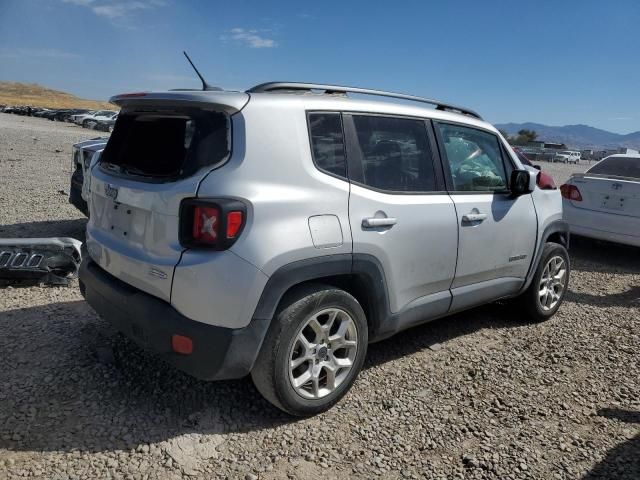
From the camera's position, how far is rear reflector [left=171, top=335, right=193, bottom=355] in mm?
2623

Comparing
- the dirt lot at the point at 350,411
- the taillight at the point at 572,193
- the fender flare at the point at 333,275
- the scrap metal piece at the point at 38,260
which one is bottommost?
the dirt lot at the point at 350,411

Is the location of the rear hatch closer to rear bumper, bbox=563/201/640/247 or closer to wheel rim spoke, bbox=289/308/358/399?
wheel rim spoke, bbox=289/308/358/399

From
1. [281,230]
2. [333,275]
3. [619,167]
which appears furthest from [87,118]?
[281,230]

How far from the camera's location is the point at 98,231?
3.29m

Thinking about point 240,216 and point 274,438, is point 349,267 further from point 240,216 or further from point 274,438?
point 274,438

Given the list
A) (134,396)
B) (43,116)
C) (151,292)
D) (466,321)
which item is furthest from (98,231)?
(43,116)

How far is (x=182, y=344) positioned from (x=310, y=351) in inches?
29.4

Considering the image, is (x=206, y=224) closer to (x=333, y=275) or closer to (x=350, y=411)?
(x=333, y=275)

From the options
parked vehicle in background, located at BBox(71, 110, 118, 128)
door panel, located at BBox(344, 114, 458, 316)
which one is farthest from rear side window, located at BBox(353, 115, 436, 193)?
parked vehicle in background, located at BBox(71, 110, 118, 128)

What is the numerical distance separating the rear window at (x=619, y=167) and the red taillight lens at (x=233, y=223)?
7.18 metres

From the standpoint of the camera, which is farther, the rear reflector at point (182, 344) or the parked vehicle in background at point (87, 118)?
the parked vehicle in background at point (87, 118)

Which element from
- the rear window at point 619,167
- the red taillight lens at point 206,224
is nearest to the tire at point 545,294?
the red taillight lens at point 206,224

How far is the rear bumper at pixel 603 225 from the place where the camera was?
7.05m

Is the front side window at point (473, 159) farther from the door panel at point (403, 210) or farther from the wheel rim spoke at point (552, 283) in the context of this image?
the wheel rim spoke at point (552, 283)
